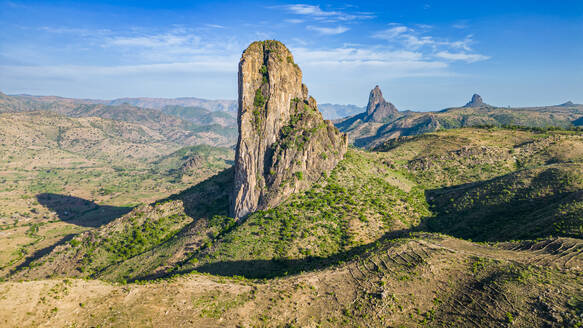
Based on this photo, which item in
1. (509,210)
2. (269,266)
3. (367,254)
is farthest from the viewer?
(509,210)

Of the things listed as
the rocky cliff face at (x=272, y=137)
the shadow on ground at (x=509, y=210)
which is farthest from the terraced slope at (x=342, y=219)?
the rocky cliff face at (x=272, y=137)

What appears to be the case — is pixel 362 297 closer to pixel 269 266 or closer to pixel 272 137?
pixel 269 266

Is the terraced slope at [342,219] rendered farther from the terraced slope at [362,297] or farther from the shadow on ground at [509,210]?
the terraced slope at [362,297]

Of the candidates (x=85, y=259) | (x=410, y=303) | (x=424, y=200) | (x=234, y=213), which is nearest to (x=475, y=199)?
(x=424, y=200)

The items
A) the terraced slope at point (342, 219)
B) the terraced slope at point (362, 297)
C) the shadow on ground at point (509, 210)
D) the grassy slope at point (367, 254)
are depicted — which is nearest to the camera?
the terraced slope at point (362, 297)

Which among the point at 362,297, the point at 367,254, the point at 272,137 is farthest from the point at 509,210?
the point at 272,137

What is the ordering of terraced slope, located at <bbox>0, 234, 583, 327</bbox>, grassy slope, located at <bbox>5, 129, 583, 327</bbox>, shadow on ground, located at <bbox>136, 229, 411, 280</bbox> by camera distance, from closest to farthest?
terraced slope, located at <bbox>0, 234, 583, 327</bbox>
grassy slope, located at <bbox>5, 129, 583, 327</bbox>
shadow on ground, located at <bbox>136, 229, 411, 280</bbox>

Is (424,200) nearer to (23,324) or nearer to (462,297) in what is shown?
(462,297)

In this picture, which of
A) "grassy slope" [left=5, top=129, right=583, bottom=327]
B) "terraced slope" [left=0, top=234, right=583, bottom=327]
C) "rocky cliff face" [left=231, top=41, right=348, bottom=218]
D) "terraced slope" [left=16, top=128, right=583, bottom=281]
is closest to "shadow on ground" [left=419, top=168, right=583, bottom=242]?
"terraced slope" [left=16, top=128, right=583, bottom=281]

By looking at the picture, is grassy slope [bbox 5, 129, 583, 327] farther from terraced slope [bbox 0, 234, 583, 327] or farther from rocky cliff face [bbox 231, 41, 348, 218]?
rocky cliff face [bbox 231, 41, 348, 218]
